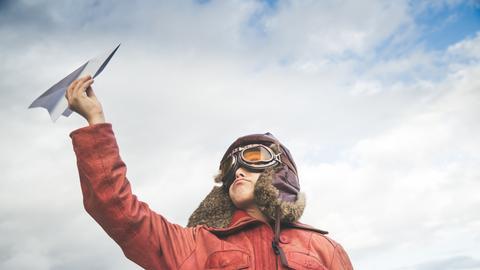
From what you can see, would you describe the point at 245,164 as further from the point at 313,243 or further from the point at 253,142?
the point at 313,243

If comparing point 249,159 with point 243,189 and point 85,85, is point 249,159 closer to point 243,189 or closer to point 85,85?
point 243,189

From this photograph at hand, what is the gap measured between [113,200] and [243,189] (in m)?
1.74

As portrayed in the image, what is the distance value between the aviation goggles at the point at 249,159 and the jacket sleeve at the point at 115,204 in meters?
1.49

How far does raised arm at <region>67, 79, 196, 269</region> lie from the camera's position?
334 centimetres

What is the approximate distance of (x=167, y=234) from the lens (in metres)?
3.88

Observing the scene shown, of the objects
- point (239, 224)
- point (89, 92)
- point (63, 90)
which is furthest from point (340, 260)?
point (63, 90)

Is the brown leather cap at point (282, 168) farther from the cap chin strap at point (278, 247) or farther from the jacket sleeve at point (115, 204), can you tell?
the jacket sleeve at point (115, 204)

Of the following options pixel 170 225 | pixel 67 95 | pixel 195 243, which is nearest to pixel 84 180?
pixel 67 95

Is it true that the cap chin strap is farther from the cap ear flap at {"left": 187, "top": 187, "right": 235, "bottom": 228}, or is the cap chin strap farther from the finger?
the finger

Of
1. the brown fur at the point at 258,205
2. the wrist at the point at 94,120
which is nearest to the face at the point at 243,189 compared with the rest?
the brown fur at the point at 258,205

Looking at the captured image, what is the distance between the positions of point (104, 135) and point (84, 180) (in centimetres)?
39

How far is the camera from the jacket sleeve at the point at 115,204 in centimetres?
A: 334

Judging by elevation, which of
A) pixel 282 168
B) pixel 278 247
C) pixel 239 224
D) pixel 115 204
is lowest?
pixel 278 247

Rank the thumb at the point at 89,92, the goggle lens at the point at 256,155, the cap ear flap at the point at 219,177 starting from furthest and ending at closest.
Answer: the cap ear flap at the point at 219,177 → the goggle lens at the point at 256,155 → the thumb at the point at 89,92
